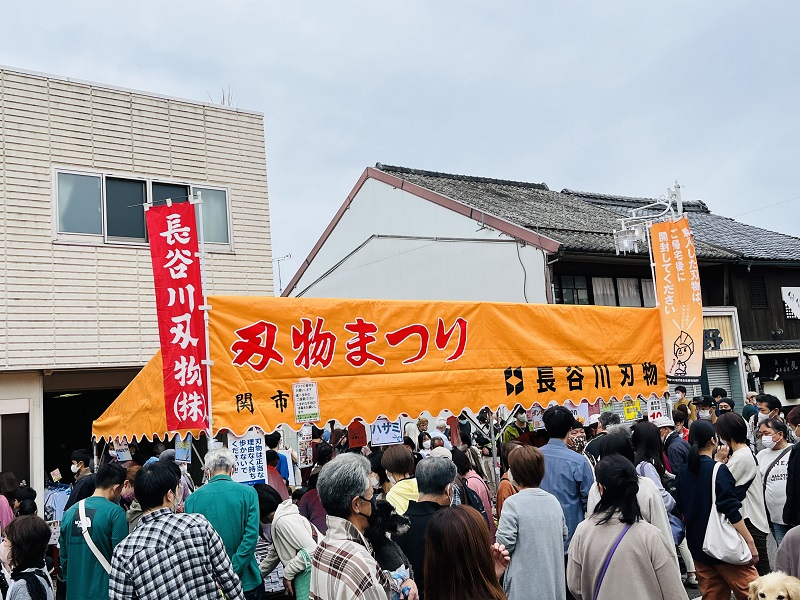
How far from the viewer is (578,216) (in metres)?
22.1

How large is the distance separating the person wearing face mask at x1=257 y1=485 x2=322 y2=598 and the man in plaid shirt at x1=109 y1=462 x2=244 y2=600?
1.20m

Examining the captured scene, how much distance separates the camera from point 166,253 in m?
6.72

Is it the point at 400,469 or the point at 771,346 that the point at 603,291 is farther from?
the point at 400,469

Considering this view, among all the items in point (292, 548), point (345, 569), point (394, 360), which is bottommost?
point (292, 548)

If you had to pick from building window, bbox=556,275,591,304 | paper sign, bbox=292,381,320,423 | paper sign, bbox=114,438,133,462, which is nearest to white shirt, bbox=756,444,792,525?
paper sign, bbox=292,381,320,423

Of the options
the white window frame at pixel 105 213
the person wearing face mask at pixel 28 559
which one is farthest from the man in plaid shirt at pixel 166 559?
the white window frame at pixel 105 213

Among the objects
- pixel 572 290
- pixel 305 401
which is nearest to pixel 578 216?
pixel 572 290

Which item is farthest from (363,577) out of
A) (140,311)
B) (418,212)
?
(418,212)

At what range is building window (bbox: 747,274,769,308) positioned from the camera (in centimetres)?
→ 2195

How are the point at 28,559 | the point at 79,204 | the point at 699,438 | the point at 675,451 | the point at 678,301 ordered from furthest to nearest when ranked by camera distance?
→ 1. the point at 79,204
2. the point at 678,301
3. the point at 675,451
4. the point at 699,438
5. the point at 28,559

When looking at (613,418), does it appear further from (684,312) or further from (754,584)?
(754,584)

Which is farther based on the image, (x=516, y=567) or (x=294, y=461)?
(x=294, y=461)

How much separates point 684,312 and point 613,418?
7.97ft

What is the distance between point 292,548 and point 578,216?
18240 mm
